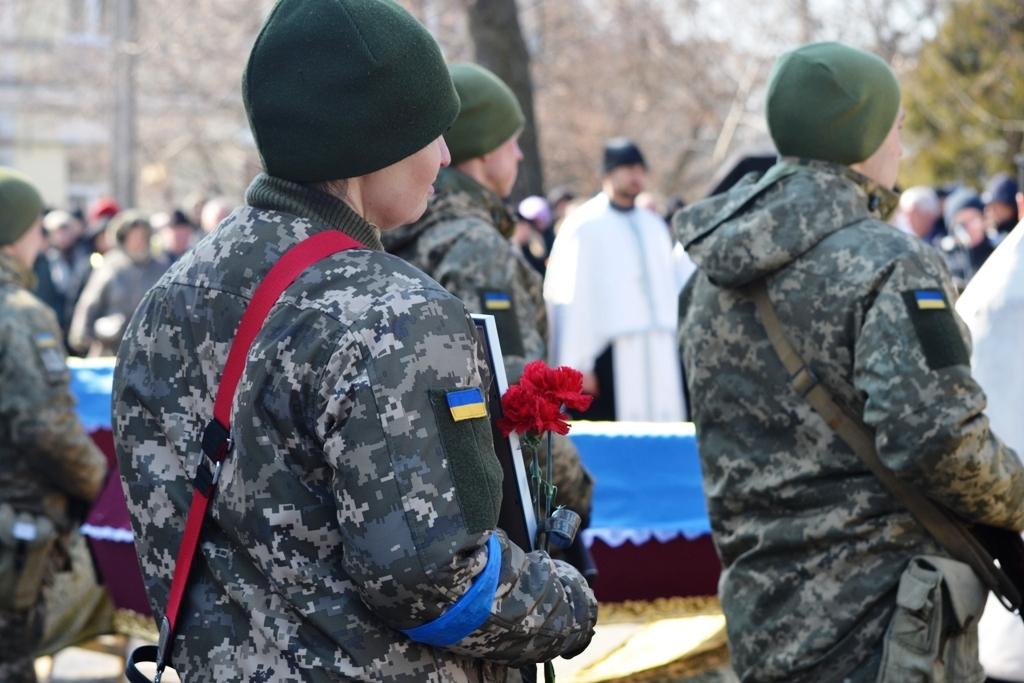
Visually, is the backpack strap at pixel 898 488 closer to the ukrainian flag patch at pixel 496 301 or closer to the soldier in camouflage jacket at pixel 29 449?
the ukrainian flag patch at pixel 496 301

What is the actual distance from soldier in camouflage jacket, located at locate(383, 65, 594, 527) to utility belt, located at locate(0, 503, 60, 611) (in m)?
1.72

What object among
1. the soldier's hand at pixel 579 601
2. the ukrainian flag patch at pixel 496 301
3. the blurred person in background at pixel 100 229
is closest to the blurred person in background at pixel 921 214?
the blurred person in background at pixel 100 229

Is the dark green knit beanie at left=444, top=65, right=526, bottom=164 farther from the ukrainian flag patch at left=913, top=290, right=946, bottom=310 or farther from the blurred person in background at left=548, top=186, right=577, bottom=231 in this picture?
the blurred person in background at left=548, top=186, right=577, bottom=231

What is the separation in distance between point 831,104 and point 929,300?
25.5 inches

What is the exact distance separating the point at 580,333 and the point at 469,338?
6688 millimetres

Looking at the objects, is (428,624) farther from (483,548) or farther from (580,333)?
(580,333)

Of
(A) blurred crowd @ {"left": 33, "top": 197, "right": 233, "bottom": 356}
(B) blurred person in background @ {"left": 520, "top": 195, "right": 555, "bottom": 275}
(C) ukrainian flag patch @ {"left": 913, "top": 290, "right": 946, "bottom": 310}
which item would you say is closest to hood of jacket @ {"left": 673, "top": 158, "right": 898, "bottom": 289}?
(C) ukrainian flag patch @ {"left": 913, "top": 290, "right": 946, "bottom": 310}

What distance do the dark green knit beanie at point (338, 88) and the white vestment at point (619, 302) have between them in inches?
257

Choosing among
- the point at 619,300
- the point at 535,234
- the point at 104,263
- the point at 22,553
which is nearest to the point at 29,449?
the point at 22,553

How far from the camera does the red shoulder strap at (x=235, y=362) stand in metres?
2.17

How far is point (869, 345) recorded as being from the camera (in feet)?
10.9

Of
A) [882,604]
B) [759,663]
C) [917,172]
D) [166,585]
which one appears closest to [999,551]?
[882,604]

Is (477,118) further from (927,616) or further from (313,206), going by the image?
(313,206)

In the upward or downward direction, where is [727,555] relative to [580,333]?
upward
